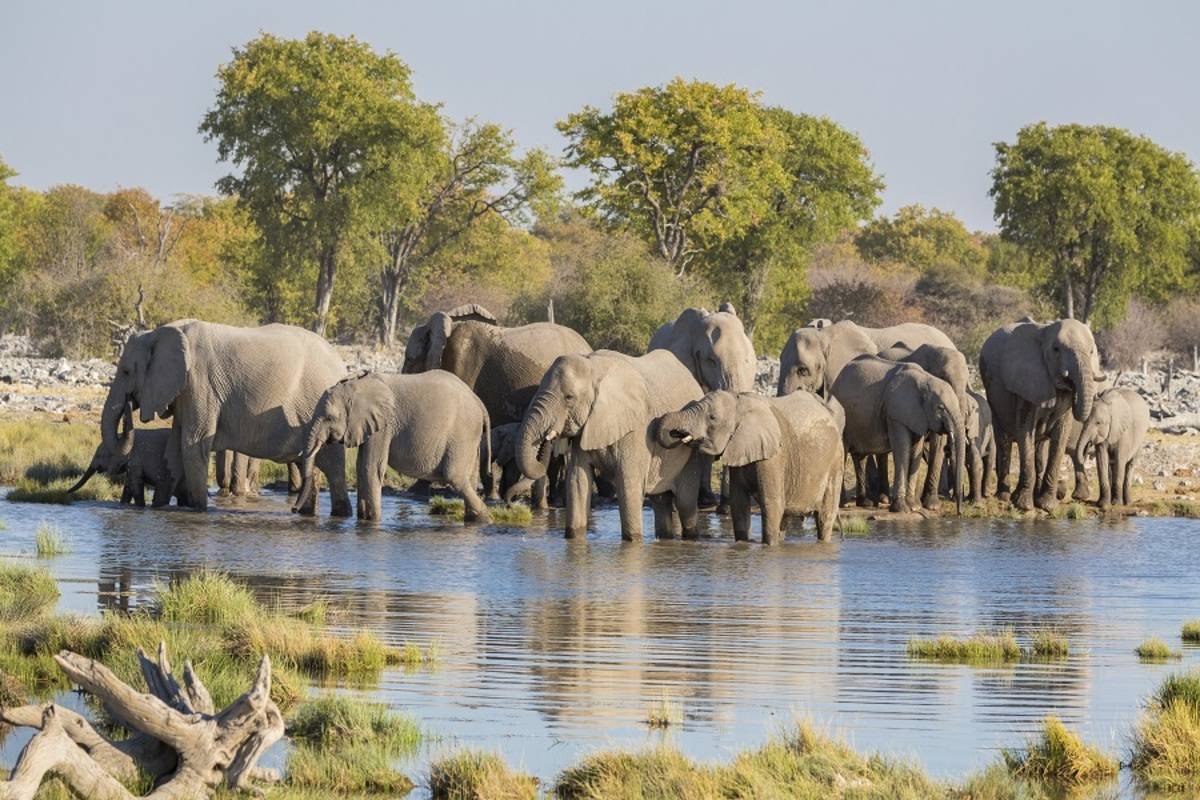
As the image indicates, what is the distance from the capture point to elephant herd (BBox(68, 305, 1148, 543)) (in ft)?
70.5

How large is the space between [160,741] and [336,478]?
15.0 metres

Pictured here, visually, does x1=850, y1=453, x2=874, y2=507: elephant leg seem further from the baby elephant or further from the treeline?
the treeline

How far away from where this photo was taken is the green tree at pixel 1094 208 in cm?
6331

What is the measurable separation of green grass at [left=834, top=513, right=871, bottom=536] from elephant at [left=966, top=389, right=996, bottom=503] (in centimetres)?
358

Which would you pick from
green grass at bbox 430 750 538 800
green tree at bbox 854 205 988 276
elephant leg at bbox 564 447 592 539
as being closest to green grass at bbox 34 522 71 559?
elephant leg at bbox 564 447 592 539

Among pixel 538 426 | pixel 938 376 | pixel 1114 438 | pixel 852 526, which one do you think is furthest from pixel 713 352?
pixel 538 426

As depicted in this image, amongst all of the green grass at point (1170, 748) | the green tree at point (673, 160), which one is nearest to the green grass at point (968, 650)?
the green grass at point (1170, 748)

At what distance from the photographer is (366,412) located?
23.4 m

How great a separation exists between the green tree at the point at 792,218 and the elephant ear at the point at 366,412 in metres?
38.6

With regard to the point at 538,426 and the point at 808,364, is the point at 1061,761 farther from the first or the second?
the point at 808,364

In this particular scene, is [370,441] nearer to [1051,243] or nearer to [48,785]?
[48,785]

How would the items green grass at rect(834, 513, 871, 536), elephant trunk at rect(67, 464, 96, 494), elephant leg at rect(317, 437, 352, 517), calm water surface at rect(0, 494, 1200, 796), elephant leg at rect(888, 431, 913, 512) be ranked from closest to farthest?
calm water surface at rect(0, 494, 1200, 796) → green grass at rect(834, 513, 871, 536) → elephant leg at rect(317, 437, 352, 517) → elephant trunk at rect(67, 464, 96, 494) → elephant leg at rect(888, 431, 913, 512)

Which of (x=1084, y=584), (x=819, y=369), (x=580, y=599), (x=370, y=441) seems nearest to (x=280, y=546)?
(x=370, y=441)

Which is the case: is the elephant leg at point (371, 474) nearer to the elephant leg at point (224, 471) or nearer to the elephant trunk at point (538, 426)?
the elephant trunk at point (538, 426)
